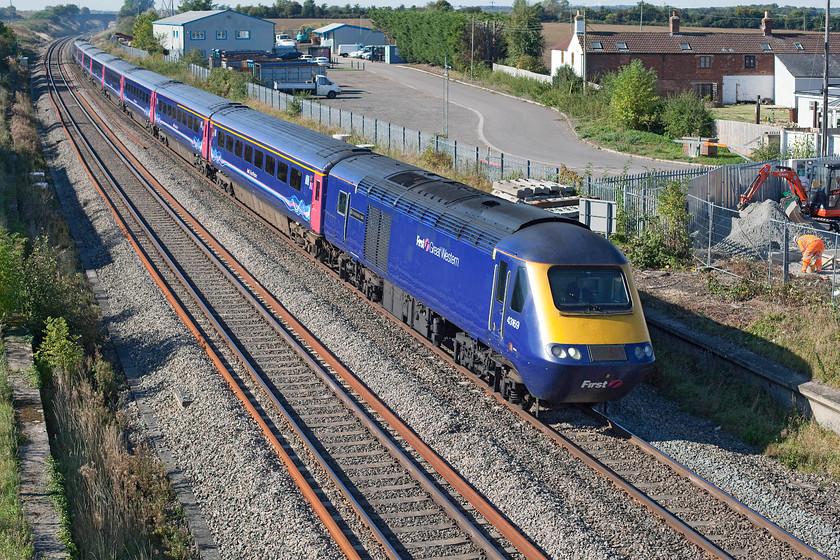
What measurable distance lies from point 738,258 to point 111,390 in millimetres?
13536

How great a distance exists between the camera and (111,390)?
13.3 metres

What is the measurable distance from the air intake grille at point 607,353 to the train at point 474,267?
13 mm

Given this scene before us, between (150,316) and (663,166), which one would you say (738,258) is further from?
(663,166)

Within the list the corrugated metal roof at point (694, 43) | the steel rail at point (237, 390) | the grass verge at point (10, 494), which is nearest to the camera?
the grass verge at point (10, 494)

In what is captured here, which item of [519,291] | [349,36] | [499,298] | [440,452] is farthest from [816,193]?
[349,36]

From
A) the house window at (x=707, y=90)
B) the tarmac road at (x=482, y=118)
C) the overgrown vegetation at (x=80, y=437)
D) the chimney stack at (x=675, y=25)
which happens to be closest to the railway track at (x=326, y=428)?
the overgrown vegetation at (x=80, y=437)

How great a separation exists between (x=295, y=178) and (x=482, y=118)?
28991 millimetres

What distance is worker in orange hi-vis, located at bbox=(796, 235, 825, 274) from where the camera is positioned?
1836 cm

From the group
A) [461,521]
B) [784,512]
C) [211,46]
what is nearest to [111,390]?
[461,521]

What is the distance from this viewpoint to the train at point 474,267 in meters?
10.9

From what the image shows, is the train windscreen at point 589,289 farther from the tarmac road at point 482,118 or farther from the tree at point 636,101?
the tree at point 636,101

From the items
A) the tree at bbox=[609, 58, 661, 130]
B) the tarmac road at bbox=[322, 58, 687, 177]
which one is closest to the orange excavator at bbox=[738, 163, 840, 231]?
the tarmac road at bbox=[322, 58, 687, 177]

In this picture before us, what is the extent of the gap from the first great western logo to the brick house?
4210 cm

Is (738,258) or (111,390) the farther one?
(738,258)
